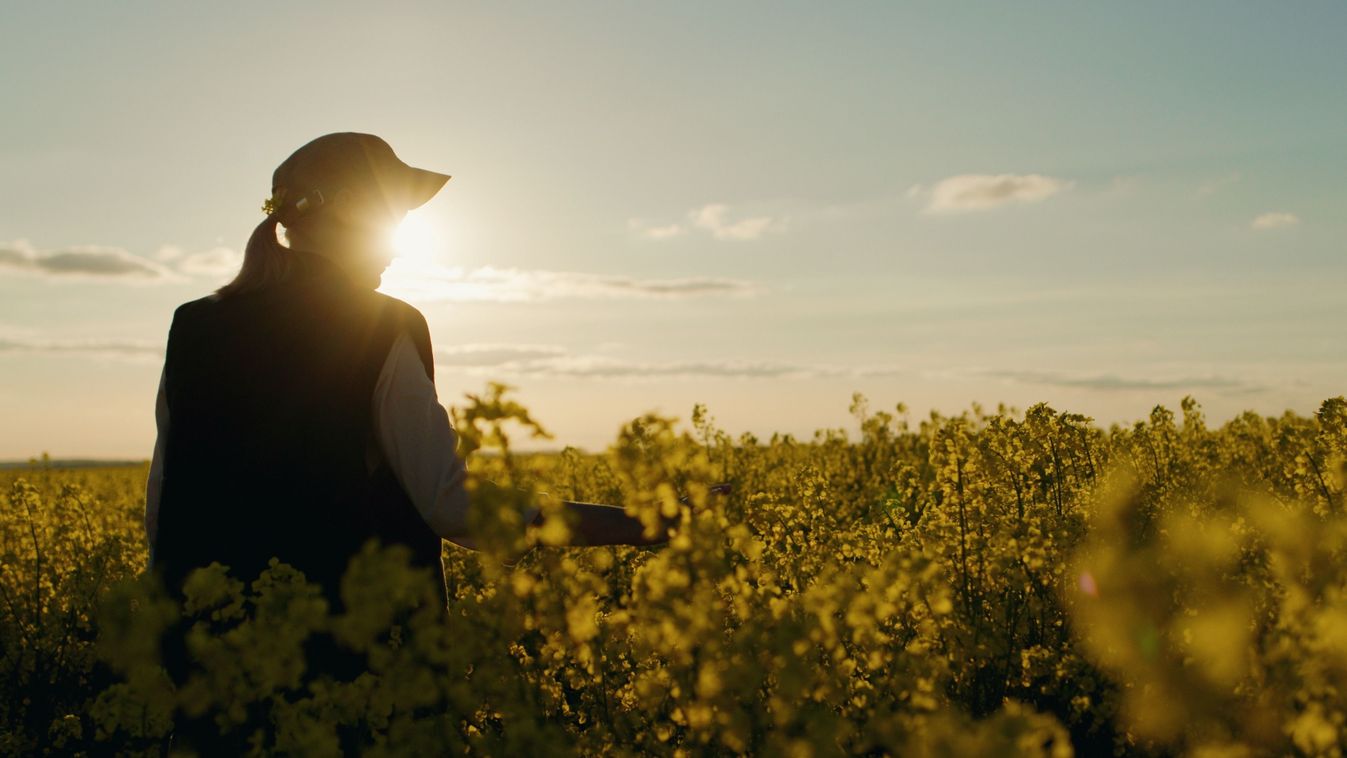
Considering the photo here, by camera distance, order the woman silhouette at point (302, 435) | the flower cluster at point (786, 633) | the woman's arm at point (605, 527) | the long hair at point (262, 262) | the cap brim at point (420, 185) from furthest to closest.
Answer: the cap brim at point (420, 185) < the long hair at point (262, 262) < the woman silhouette at point (302, 435) < the woman's arm at point (605, 527) < the flower cluster at point (786, 633)

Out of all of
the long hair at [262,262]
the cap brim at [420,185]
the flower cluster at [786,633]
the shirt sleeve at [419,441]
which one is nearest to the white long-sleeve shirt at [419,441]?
the shirt sleeve at [419,441]

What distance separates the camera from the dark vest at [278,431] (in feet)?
8.02

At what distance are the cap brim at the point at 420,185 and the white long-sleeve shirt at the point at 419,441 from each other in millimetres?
484

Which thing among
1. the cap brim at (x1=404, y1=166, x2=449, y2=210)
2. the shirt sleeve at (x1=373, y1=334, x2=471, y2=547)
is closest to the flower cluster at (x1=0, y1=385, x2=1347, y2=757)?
the shirt sleeve at (x1=373, y1=334, x2=471, y2=547)

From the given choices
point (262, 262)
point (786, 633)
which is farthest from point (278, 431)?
point (786, 633)

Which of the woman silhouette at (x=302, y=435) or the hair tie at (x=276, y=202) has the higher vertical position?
the hair tie at (x=276, y=202)

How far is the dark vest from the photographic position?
2445mm

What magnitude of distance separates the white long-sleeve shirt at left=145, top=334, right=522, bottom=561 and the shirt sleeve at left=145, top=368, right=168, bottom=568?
59 cm

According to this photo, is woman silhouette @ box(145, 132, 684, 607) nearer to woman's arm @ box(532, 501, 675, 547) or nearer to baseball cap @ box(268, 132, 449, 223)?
woman's arm @ box(532, 501, 675, 547)

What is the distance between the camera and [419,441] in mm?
2451

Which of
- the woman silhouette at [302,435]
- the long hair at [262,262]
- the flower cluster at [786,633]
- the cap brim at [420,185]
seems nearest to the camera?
the flower cluster at [786,633]

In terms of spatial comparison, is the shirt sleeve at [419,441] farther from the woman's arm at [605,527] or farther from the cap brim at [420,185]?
the cap brim at [420,185]

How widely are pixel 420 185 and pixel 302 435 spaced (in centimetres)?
80

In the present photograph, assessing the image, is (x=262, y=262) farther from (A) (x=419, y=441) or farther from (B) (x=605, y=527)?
(B) (x=605, y=527)
